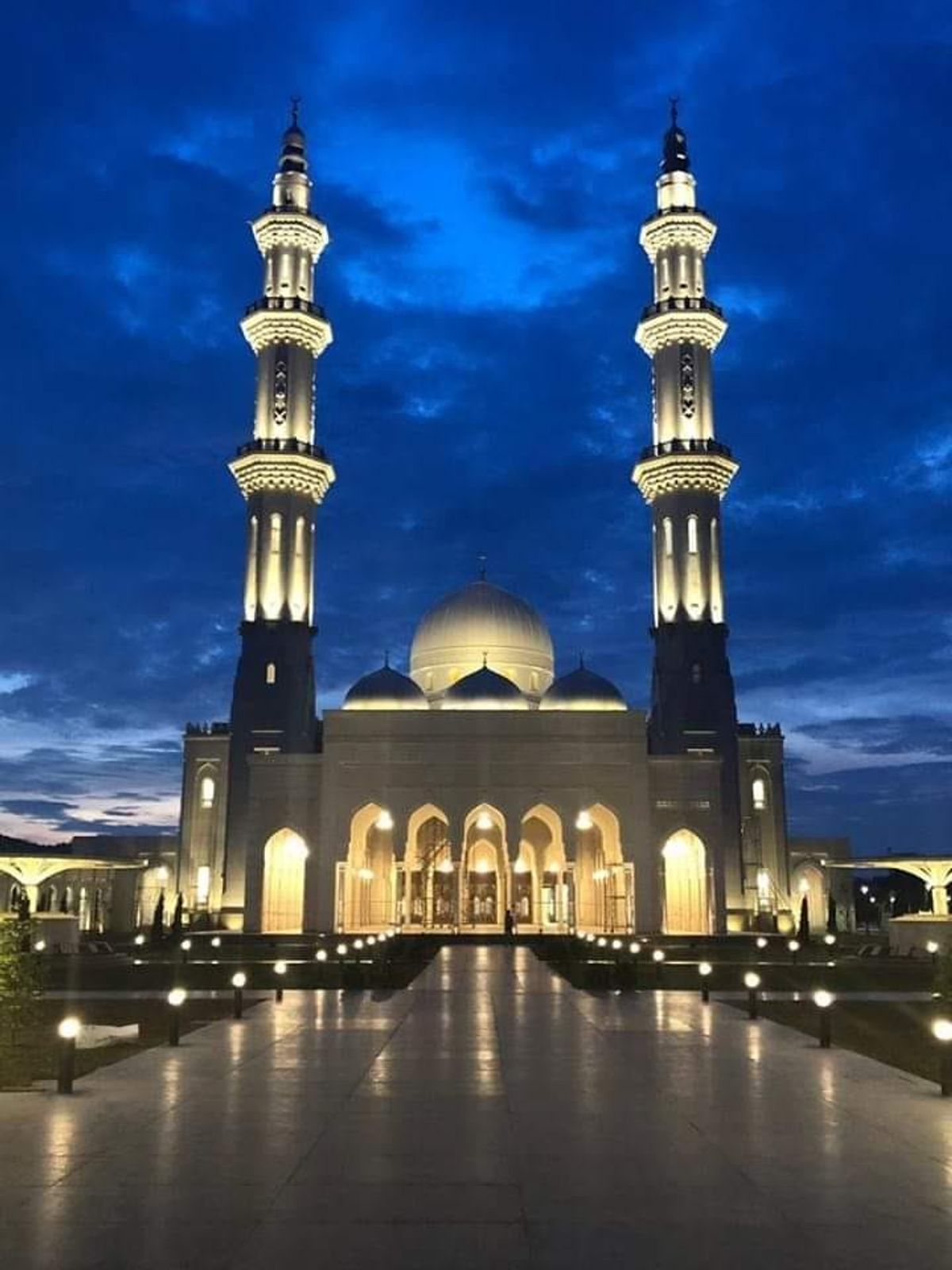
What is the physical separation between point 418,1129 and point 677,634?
1488 inches

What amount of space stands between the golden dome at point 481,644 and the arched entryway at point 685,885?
9.54 meters

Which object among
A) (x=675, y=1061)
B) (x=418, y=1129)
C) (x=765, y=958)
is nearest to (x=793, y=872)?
(x=765, y=958)

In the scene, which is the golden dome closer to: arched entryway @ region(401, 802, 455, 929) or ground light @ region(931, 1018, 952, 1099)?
arched entryway @ region(401, 802, 455, 929)

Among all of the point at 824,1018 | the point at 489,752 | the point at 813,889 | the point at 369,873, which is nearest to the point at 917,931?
the point at 489,752

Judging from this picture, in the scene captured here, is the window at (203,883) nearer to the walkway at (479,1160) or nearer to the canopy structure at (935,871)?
the canopy structure at (935,871)

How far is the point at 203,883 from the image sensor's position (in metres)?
46.6

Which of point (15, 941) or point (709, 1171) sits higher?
point (15, 941)

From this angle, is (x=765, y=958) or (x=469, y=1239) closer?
(x=469, y=1239)

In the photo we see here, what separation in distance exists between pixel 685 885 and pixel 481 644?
13470 millimetres

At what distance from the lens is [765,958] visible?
96.7 ft

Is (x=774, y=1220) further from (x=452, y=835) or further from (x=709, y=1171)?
(x=452, y=835)

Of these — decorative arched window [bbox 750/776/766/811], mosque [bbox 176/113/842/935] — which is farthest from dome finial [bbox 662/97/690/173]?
decorative arched window [bbox 750/776/766/811]

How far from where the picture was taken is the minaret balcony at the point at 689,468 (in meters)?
45.5

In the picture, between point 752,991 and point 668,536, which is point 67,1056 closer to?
point 752,991
